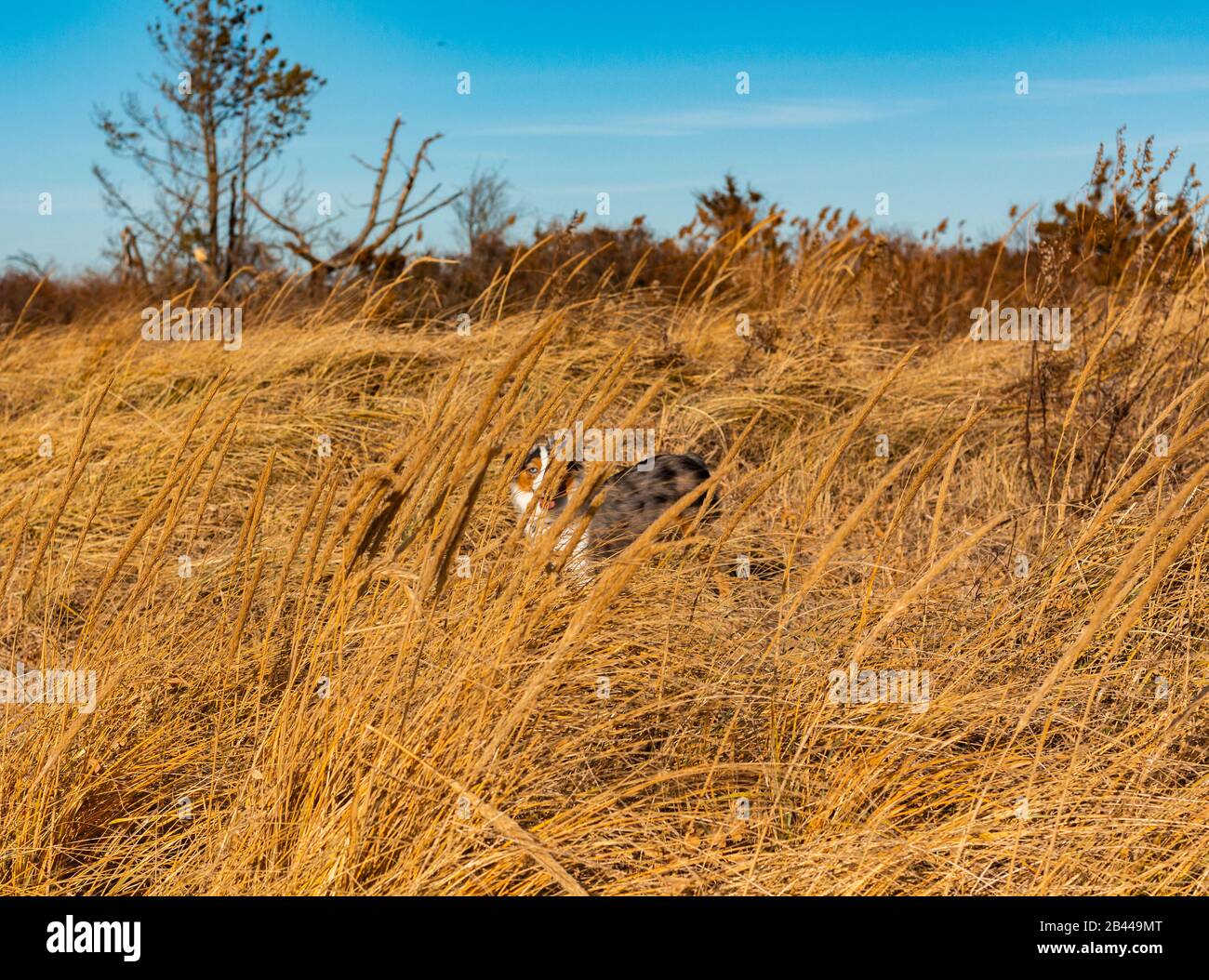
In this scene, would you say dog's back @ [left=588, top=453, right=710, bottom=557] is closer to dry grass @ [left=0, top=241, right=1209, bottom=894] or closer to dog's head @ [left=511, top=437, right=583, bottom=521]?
dog's head @ [left=511, top=437, right=583, bottom=521]

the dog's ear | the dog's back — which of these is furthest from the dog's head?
the dog's back

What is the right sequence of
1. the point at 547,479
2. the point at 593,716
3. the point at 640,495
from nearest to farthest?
1. the point at 547,479
2. the point at 593,716
3. the point at 640,495

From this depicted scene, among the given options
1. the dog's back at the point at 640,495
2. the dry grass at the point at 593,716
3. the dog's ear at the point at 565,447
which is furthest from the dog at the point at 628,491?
the dog's ear at the point at 565,447

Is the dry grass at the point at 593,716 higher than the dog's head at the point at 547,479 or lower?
lower

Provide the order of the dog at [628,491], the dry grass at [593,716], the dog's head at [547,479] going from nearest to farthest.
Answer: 1. the dry grass at [593,716]
2. the dog's head at [547,479]
3. the dog at [628,491]

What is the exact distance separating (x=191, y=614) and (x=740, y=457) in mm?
2702

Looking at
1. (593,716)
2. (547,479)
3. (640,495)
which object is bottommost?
(593,716)

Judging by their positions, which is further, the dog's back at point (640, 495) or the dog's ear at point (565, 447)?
the dog's back at point (640, 495)

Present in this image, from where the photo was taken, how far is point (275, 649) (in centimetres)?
215

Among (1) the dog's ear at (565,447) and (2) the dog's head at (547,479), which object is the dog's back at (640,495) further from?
(1) the dog's ear at (565,447)

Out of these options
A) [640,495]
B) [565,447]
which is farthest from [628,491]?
[565,447]

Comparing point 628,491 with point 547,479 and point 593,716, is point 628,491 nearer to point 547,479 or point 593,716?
point 593,716

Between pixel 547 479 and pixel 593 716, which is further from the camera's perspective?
pixel 593 716

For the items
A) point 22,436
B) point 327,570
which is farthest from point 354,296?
point 327,570
